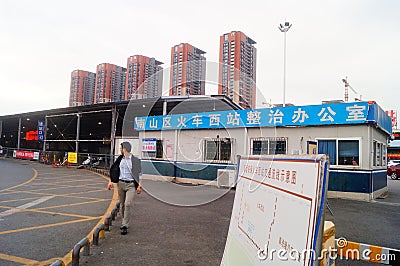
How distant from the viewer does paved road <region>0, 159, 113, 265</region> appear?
4.03 m

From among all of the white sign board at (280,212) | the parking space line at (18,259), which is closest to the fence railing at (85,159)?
the parking space line at (18,259)

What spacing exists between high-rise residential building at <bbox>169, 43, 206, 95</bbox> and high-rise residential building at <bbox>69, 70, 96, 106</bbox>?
58.9 feet

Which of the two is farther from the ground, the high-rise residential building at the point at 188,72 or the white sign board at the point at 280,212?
the high-rise residential building at the point at 188,72

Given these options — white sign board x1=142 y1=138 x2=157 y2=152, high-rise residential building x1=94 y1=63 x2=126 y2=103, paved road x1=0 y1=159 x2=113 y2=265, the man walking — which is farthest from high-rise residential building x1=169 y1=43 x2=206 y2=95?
white sign board x1=142 y1=138 x2=157 y2=152

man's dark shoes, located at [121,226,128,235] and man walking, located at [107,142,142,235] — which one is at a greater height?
man walking, located at [107,142,142,235]

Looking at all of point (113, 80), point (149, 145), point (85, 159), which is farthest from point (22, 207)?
point (85, 159)

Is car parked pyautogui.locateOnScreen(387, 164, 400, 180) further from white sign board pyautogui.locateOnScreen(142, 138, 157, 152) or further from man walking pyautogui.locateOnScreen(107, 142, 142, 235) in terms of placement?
man walking pyautogui.locateOnScreen(107, 142, 142, 235)

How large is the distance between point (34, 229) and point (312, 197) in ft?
17.4

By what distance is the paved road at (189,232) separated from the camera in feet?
13.0

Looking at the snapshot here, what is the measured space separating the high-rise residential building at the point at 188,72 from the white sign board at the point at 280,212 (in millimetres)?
2080

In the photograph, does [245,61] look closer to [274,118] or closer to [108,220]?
[108,220]

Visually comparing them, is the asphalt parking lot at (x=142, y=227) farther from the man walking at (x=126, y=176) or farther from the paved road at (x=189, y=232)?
the man walking at (x=126, y=176)

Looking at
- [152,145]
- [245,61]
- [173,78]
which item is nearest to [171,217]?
[173,78]

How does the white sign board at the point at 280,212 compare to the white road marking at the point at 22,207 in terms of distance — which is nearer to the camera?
the white sign board at the point at 280,212
